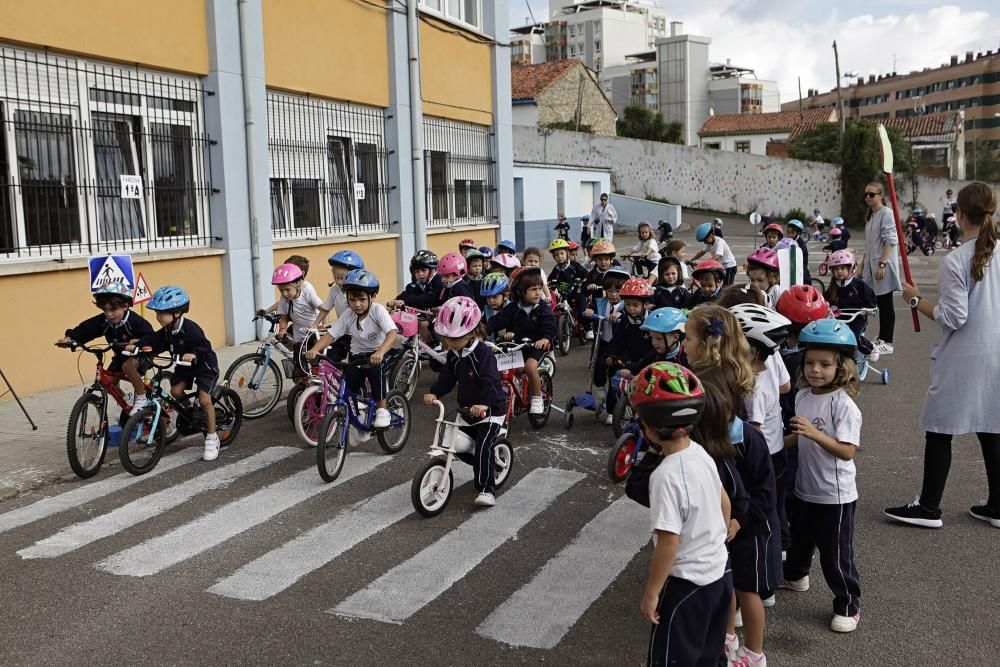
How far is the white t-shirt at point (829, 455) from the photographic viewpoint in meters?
4.61

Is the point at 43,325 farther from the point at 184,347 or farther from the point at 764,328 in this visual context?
the point at 764,328

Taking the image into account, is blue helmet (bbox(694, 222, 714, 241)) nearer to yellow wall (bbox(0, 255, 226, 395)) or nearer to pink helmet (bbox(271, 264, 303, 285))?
pink helmet (bbox(271, 264, 303, 285))

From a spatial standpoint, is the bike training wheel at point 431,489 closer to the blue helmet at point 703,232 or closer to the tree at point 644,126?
the blue helmet at point 703,232

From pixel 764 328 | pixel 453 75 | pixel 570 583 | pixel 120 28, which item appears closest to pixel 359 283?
pixel 570 583

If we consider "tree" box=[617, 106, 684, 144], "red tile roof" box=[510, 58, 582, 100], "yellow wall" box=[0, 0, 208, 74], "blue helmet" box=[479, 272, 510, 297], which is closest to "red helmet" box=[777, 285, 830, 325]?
"blue helmet" box=[479, 272, 510, 297]

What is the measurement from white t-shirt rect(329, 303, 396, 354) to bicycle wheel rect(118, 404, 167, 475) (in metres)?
1.66

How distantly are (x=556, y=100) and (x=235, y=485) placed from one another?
52.3 meters

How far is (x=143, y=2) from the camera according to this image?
41.1ft

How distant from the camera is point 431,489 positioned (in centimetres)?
651

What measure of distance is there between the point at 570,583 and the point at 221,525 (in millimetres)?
2564

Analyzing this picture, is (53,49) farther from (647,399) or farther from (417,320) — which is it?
(647,399)

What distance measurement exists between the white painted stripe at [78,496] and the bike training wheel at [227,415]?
14.8 inches

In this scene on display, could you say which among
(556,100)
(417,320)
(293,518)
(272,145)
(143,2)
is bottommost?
(293,518)

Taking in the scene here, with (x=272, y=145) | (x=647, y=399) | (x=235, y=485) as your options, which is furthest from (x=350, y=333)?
(x=272, y=145)
